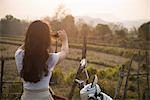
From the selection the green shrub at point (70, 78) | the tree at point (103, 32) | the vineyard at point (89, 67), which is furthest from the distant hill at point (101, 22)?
the green shrub at point (70, 78)

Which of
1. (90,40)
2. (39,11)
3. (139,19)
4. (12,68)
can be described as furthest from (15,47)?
(139,19)

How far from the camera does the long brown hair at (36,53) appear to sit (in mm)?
1869

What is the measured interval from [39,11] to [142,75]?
102 cm

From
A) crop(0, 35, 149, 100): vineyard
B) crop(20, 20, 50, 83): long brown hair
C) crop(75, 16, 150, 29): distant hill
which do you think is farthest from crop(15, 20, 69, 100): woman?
crop(75, 16, 150, 29): distant hill

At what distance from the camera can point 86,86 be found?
2256 mm

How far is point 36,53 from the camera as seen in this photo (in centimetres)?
187

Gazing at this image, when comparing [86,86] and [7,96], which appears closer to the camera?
[86,86]

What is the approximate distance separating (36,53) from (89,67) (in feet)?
3.55

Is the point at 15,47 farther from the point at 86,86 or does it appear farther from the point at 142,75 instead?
the point at 142,75

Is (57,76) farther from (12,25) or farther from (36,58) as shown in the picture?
(36,58)

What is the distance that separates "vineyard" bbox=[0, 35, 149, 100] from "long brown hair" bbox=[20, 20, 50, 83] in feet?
3.07

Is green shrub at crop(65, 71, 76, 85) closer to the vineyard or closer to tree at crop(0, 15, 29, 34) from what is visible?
the vineyard

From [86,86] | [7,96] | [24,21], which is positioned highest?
[24,21]

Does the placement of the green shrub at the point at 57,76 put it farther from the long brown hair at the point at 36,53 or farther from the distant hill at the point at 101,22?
the long brown hair at the point at 36,53
